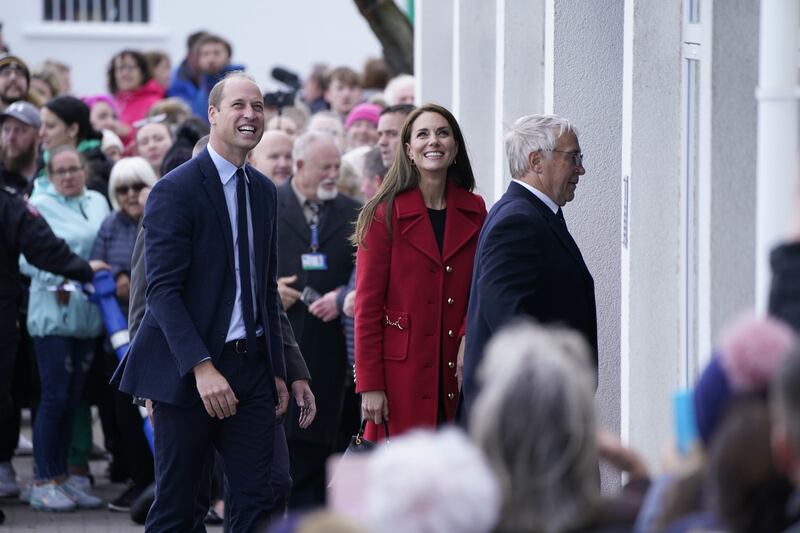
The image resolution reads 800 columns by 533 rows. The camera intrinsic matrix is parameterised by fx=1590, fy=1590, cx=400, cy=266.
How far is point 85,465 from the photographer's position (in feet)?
30.5

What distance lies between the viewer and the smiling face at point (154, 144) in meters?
10.2

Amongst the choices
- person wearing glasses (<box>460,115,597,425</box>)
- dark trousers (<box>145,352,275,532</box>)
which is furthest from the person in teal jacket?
→ person wearing glasses (<box>460,115,597,425</box>)

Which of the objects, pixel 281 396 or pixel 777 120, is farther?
pixel 281 396

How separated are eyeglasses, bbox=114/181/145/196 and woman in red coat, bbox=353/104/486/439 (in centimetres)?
252

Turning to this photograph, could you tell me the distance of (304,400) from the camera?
630 centimetres

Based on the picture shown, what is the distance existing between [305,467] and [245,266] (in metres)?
2.43

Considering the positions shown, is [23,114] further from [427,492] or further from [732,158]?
[427,492]

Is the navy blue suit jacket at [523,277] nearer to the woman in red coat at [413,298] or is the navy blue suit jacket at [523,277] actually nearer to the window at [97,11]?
the woman in red coat at [413,298]

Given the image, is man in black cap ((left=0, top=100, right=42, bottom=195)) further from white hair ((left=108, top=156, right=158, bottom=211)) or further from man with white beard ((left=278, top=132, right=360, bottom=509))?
man with white beard ((left=278, top=132, right=360, bottom=509))

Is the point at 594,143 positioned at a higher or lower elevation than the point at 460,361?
higher

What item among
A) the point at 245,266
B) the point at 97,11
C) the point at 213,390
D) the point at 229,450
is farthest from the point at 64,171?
the point at 97,11

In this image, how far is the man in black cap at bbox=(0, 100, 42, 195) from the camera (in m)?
9.11

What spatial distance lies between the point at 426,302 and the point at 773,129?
2410 mm

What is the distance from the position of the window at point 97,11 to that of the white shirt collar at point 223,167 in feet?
68.6
